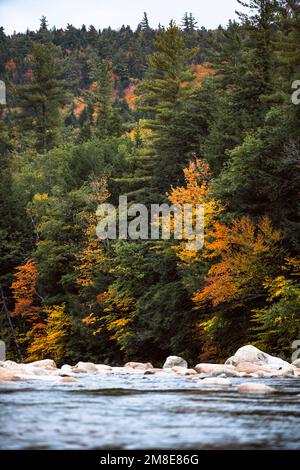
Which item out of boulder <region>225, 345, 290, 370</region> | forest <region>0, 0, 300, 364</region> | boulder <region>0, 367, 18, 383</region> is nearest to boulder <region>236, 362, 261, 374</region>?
boulder <region>225, 345, 290, 370</region>

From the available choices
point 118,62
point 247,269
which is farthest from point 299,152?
point 118,62

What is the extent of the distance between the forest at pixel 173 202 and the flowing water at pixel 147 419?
12.0 metres

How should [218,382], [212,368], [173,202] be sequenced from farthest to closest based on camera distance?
[173,202] < [212,368] < [218,382]

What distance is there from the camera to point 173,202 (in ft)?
119

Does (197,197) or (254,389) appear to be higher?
(197,197)

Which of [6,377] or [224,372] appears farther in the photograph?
[224,372]

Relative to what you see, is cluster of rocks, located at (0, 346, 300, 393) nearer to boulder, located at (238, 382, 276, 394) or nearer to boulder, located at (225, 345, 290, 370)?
boulder, located at (225, 345, 290, 370)

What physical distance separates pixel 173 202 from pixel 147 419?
2614 centimetres

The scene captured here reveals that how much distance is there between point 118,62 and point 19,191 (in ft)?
264

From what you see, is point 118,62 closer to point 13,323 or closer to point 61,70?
point 61,70

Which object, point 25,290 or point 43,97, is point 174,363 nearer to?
point 25,290

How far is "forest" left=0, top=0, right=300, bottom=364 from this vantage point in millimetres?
28609

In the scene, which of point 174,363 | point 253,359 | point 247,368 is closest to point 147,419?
point 247,368

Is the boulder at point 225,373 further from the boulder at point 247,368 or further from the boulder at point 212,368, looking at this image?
the boulder at point 247,368
